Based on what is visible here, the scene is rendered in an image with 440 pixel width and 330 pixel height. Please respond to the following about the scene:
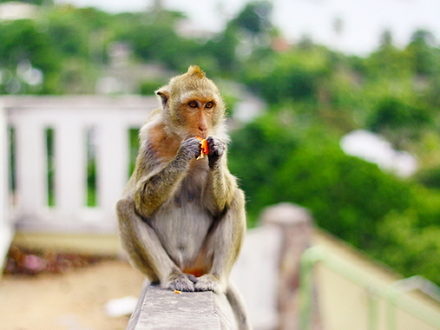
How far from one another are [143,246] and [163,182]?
0.31m

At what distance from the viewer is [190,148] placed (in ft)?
9.08

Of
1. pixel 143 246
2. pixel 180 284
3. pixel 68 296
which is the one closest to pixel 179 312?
pixel 180 284

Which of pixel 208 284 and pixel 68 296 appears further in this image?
pixel 68 296

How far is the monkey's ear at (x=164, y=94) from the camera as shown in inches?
121

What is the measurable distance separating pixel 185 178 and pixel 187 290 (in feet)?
1.82

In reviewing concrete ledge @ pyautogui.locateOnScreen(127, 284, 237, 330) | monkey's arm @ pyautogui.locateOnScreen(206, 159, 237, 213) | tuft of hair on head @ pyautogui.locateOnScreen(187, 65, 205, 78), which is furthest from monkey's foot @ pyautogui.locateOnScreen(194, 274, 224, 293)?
tuft of hair on head @ pyautogui.locateOnScreen(187, 65, 205, 78)

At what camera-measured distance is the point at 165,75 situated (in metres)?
66.4

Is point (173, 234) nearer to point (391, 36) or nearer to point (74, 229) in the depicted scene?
point (74, 229)

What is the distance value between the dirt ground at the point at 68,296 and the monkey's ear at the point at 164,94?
6.65 feet

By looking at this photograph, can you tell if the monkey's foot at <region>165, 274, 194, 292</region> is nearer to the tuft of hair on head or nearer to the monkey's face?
the monkey's face

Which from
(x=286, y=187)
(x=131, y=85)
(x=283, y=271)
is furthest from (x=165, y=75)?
(x=283, y=271)

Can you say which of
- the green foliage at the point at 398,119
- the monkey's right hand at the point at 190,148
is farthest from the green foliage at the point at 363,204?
the monkey's right hand at the point at 190,148

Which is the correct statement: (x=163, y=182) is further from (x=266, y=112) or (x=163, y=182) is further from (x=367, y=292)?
(x=266, y=112)

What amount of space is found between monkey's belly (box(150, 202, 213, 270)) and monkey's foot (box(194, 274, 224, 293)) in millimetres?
205
